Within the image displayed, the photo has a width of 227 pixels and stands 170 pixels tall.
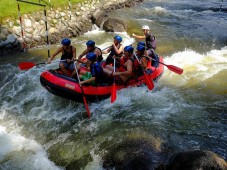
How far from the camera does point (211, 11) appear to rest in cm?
1762

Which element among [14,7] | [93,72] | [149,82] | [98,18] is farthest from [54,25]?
[149,82]

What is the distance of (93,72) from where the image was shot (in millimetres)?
6887

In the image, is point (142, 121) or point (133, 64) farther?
point (133, 64)

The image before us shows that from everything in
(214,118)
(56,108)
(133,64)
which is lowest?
(56,108)

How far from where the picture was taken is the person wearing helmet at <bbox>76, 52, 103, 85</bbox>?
6752mm

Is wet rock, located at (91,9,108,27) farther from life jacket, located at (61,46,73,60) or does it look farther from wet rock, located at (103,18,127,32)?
life jacket, located at (61,46,73,60)

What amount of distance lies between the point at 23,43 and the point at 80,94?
15.8ft

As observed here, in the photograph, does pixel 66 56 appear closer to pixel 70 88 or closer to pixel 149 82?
pixel 70 88

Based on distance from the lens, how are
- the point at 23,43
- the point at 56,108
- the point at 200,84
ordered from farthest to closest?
the point at 23,43 < the point at 200,84 < the point at 56,108

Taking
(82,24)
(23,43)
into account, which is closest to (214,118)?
(23,43)

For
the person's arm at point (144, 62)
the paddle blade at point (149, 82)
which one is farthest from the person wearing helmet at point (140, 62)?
the paddle blade at point (149, 82)

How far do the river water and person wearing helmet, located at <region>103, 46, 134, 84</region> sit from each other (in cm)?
41

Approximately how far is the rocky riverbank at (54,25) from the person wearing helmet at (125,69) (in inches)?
123

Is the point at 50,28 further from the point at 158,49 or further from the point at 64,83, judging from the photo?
the point at 64,83
